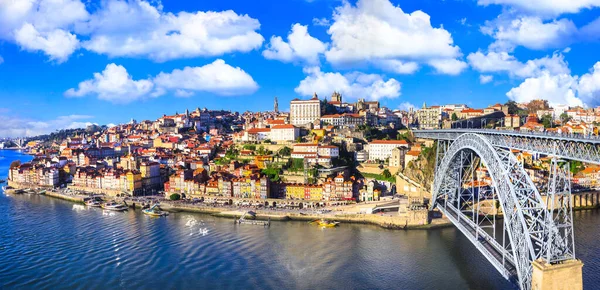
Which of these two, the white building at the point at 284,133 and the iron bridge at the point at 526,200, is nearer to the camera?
the iron bridge at the point at 526,200

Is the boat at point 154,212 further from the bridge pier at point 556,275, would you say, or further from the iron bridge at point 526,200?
the bridge pier at point 556,275

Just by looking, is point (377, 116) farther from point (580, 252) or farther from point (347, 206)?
point (580, 252)

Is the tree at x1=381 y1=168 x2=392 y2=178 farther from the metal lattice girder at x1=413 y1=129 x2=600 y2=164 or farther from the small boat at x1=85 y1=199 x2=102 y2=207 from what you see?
the small boat at x1=85 y1=199 x2=102 y2=207

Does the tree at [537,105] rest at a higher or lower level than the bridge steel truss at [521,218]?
higher

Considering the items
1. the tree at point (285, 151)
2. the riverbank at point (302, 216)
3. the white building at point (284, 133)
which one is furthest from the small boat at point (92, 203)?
the white building at point (284, 133)

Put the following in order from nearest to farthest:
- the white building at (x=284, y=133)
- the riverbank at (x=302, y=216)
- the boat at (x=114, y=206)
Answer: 1. the riverbank at (x=302, y=216)
2. the boat at (x=114, y=206)
3. the white building at (x=284, y=133)

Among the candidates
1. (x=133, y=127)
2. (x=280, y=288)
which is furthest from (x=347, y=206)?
(x=133, y=127)

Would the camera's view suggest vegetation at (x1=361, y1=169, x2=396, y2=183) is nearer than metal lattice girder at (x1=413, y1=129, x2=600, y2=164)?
No

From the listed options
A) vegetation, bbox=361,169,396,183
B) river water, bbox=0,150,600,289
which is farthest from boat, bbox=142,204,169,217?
vegetation, bbox=361,169,396,183
